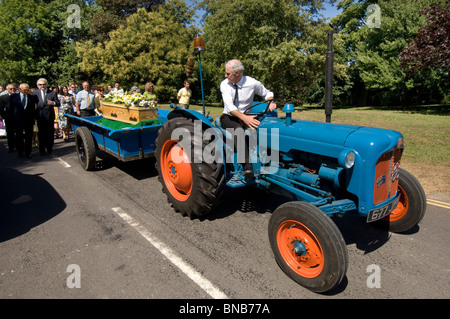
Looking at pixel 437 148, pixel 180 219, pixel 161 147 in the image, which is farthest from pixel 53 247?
pixel 437 148

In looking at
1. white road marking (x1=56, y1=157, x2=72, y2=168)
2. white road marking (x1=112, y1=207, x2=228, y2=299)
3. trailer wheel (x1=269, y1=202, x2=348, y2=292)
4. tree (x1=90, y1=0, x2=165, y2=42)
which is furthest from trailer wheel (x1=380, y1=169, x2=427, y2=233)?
tree (x1=90, y1=0, x2=165, y2=42)

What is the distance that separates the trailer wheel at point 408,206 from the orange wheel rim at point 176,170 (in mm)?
2529

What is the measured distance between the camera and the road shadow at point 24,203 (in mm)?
4090

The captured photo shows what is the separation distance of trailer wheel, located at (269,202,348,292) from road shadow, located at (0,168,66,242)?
3.22 metres

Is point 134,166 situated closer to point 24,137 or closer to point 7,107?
point 24,137

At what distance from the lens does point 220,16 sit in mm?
20766

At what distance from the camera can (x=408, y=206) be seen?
11.5 ft

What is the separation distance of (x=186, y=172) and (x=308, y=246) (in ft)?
6.41

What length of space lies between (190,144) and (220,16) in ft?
63.1

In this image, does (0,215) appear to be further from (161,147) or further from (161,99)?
(161,99)

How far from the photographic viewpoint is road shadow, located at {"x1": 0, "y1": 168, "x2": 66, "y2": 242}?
4.09 meters

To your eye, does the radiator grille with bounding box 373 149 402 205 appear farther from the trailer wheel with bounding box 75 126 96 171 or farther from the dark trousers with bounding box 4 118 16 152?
the dark trousers with bounding box 4 118 16 152

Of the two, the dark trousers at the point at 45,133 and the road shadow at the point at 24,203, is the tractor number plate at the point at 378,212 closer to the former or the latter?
the road shadow at the point at 24,203

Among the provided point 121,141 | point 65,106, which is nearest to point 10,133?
point 65,106
